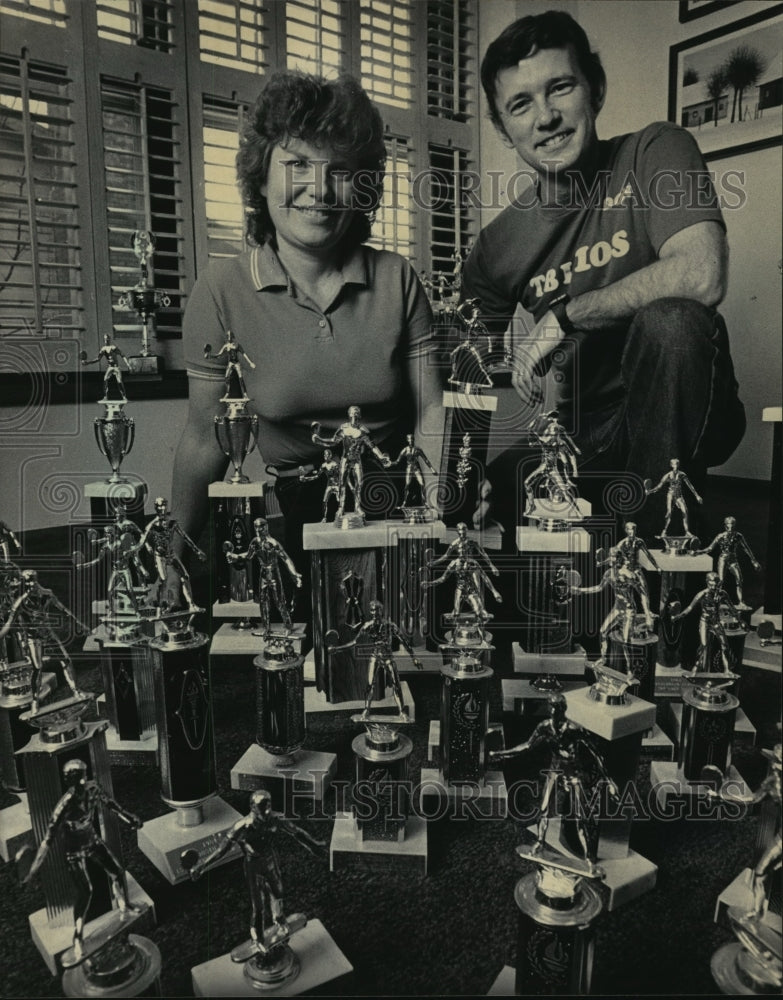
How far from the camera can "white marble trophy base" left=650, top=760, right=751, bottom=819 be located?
100 cm

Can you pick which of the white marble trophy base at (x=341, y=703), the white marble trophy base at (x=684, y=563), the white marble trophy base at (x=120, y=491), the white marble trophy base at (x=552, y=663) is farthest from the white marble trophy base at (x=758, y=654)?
the white marble trophy base at (x=120, y=491)

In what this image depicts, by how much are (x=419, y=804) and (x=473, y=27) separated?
1213mm

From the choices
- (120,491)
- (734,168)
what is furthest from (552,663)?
(734,168)

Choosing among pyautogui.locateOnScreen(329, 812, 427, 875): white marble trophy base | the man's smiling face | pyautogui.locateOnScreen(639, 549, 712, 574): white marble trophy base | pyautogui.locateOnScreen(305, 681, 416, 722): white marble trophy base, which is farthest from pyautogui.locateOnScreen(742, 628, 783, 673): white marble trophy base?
the man's smiling face

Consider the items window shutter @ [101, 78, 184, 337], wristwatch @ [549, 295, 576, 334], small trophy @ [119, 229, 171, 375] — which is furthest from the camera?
wristwatch @ [549, 295, 576, 334]

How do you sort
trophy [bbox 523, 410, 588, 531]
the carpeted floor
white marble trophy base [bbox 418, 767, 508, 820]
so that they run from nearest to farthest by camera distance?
the carpeted floor
white marble trophy base [bbox 418, 767, 508, 820]
trophy [bbox 523, 410, 588, 531]

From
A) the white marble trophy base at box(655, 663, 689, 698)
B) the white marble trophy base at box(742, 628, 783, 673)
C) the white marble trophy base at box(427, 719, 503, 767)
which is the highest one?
the white marble trophy base at box(742, 628, 783, 673)

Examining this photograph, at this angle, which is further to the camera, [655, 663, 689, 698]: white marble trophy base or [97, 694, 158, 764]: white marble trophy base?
[655, 663, 689, 698]: white marble trophy base

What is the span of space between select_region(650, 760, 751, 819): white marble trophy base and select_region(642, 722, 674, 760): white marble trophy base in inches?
3.2

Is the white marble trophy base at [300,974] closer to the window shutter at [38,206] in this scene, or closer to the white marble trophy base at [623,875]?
the white marble trophy base at [623,875]

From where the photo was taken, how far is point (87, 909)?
2.33 feet

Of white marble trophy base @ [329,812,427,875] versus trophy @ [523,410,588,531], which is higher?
trophy @ [523,410,588,531]

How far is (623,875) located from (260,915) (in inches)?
16.1

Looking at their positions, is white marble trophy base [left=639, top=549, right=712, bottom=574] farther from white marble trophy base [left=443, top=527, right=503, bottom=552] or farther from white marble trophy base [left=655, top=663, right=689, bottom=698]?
white marble trophy base [left=443, top=527, right=503, bottom=552]
